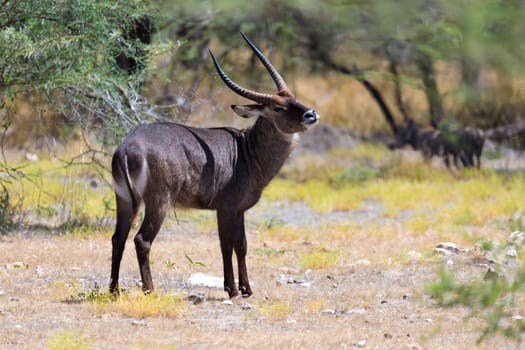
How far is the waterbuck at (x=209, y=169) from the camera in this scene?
27.9ft

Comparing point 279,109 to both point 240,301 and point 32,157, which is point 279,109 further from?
point 32,157

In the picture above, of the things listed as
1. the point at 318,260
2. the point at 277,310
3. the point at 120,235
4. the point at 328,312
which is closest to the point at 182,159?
the point at 120,235

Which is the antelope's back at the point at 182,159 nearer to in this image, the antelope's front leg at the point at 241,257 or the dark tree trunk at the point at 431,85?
the antelope's front leg at the point at 241,257

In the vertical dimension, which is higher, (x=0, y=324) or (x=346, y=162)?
(x=0, y=324)

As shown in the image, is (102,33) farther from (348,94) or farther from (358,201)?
(348,94)

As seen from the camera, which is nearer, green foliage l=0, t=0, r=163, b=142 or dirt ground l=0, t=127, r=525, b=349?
dirt ground l=0, t=127, r=525, b=349

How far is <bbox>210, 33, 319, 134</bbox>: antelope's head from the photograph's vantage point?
356 inches

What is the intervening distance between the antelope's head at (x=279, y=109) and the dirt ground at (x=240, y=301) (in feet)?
5.05

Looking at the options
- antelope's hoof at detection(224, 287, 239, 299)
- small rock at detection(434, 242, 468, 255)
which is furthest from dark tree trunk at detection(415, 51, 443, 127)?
antelope's hoof at detection(224, 287, 239, 299)

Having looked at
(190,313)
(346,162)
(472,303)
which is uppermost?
(472,303)

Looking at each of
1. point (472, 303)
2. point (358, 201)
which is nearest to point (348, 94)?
point (358, 201)

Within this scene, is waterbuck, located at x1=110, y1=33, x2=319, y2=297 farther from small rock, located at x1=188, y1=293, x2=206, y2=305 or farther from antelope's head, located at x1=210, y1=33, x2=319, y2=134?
A: small rock, located at x1=188, y1=293, x2=206, y2=305

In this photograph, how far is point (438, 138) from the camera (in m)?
18.8

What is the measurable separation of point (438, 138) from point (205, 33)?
4.78 metres
